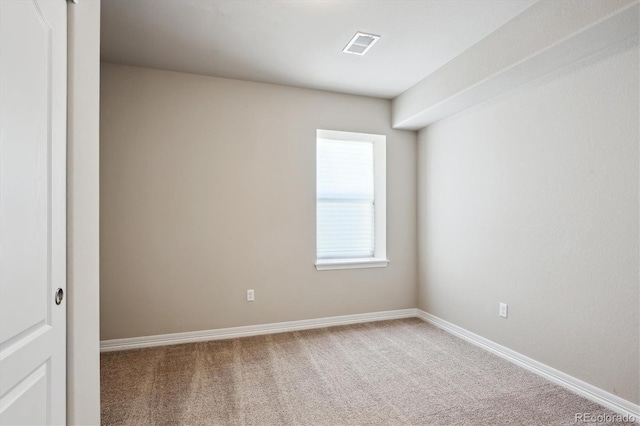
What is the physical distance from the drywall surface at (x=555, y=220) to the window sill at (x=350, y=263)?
0.75 metres

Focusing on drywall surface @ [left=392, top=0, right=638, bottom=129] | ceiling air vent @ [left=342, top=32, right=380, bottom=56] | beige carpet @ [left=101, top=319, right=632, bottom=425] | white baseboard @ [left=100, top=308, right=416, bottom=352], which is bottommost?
beige carpet @ [left=101, top=319, right=632, bottom=425]

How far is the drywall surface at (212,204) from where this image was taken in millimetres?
3098

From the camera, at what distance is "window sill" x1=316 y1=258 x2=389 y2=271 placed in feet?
12.2

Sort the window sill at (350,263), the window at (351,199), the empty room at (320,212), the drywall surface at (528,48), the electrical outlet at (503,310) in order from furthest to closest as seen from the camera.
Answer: the window at (351,199), the window sill at (350,263), the electrical outlet at (503,310), the drywall surface at (528,48), the empty room at (320,212)

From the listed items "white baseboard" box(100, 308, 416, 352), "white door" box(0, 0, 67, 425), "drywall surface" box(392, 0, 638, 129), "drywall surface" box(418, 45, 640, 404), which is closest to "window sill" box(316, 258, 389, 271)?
"white baseboard" box(100, 308, 416, 352)

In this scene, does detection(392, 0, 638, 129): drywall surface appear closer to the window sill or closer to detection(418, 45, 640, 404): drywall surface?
detection(418, 45, 640, 404): drywall surface

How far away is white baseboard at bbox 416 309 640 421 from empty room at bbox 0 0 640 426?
2cm

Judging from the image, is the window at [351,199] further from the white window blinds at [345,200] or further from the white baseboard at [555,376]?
the white baseboard at [555,376]

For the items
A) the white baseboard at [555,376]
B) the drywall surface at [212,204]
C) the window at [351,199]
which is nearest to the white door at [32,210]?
the drywall surface at [212,204]

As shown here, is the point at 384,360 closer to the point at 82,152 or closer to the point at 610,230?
the point at 610,230

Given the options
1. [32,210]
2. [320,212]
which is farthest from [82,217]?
[320,212]

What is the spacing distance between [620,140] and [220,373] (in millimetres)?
3195

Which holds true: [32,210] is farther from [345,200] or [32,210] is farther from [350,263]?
[345,200]

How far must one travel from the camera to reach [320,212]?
12.9 feet
